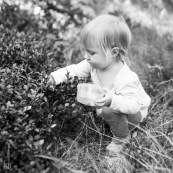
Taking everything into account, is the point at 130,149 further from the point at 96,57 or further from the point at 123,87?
the point at 96,57

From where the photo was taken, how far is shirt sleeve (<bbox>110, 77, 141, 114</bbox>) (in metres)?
2.47

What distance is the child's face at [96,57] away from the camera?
263 centimetres

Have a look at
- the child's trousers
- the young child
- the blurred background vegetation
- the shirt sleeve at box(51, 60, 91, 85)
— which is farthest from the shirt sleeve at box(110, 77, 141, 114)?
the shirt sleeve at box(51, 60, 91, 85)

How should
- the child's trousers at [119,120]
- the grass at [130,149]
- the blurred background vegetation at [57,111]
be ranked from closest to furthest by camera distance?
the blurred background vegetation at [57,111] < the grass at [130,149] < the child's trousers at [119,120]

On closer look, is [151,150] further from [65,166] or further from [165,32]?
[165,32]

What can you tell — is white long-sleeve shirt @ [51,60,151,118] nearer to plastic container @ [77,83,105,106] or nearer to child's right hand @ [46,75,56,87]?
child's right hand @ [46,75,56,87]

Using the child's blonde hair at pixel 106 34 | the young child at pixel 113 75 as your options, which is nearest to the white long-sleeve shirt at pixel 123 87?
the young child at pixel 113 75

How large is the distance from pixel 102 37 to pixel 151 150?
3.16 ft

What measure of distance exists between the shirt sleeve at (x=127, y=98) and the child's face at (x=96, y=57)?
0.25 metres

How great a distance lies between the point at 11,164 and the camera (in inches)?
90.0

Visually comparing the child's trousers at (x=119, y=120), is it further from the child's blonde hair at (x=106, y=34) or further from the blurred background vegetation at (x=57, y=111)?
the child's blonde hair at (x=106, y=34)

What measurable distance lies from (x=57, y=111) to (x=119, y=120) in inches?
20.5

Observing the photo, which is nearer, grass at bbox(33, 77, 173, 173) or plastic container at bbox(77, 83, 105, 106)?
grass at bbox(33, 77, 173, 173)

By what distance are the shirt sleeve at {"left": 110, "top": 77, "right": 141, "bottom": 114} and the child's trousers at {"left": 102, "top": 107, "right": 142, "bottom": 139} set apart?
119 mm
